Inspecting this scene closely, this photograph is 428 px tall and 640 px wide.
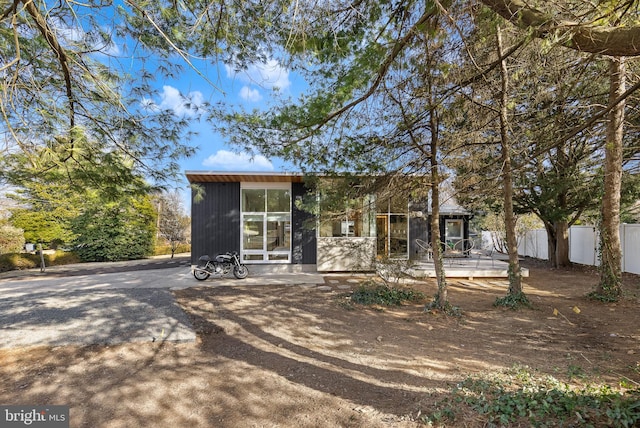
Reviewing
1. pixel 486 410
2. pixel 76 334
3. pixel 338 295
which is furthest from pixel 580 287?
pixel 76 334

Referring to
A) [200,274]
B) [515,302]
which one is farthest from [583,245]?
[200,274]

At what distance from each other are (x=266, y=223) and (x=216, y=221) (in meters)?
1.69

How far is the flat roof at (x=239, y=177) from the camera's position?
29.2 ft

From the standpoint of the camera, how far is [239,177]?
30.2ft

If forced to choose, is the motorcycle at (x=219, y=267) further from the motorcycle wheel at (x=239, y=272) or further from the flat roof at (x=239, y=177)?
the flat roof at (x=239, y=177)

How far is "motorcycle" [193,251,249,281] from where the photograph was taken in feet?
26.9

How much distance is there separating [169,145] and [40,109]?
1338mm

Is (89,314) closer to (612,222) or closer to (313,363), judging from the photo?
(313,363)

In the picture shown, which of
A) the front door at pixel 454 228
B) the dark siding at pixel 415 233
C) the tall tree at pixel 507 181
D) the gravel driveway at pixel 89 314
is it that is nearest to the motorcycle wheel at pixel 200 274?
the gravel driveway at pixel 89 314

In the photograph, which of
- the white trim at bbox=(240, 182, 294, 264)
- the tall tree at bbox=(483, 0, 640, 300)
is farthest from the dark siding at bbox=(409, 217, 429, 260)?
the tall tree at bbox=(483, 0, 640, 300)

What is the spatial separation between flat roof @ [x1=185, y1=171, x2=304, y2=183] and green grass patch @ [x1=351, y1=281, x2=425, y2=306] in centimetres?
405

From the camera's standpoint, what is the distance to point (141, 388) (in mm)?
2688

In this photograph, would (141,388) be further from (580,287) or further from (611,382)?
(580,287)

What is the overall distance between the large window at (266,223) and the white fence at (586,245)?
9062 millimetres
